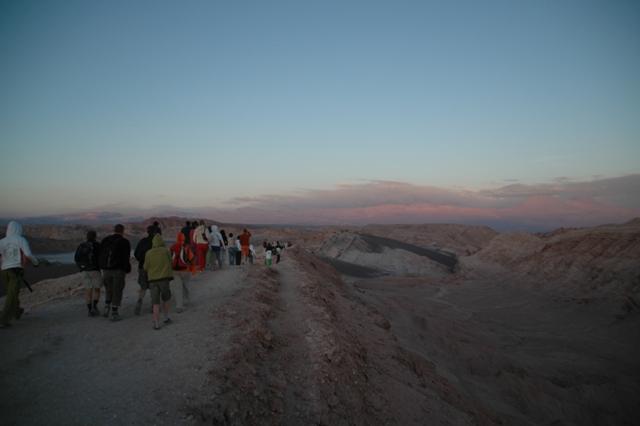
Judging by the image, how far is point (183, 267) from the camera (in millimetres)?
9594

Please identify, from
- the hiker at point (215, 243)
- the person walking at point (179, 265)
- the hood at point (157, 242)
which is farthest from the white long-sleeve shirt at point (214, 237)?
the hood at point (157, 242)

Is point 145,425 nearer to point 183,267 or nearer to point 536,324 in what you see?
point 183,267

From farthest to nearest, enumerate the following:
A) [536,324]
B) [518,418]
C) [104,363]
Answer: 1. [536,324]
2. [518,418]
3. [104,363]

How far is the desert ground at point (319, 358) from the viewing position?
5473 millimetres

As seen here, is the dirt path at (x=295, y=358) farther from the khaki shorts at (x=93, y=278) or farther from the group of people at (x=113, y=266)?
the khaki shorts at (x=93, y=278)

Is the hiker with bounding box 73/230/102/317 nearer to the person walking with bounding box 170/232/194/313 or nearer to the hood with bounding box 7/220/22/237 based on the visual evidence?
the hood with bounding box 7/220/22/237

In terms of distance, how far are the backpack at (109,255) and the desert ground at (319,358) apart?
4.28 ft

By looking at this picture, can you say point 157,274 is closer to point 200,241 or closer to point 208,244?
point 200,241

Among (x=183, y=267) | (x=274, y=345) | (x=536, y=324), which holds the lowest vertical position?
(x=536, y=324)

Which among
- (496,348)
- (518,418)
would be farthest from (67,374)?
(496,348)

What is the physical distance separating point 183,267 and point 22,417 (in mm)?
5086

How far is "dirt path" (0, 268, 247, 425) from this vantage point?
4859 mm

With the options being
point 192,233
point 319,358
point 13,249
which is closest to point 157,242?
point 13,249

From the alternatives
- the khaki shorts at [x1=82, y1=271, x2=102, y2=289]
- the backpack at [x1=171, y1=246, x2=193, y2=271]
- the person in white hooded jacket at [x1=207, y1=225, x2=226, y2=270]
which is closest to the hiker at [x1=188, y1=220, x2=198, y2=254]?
the person in white hooded jacket at [x1=207, y1=225, x2=226, y2=270]
